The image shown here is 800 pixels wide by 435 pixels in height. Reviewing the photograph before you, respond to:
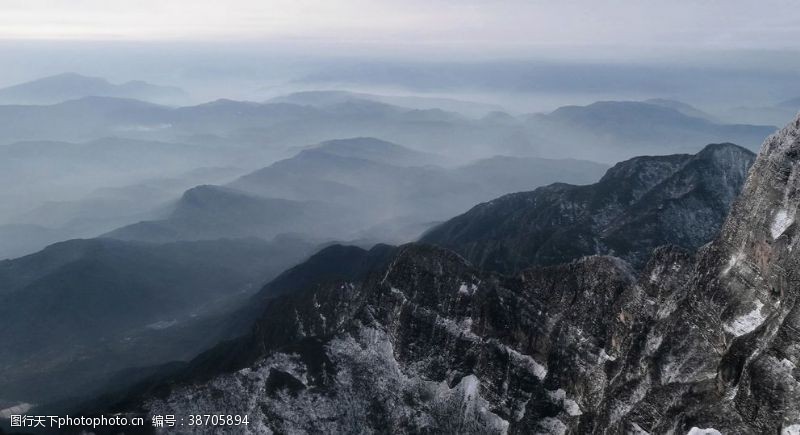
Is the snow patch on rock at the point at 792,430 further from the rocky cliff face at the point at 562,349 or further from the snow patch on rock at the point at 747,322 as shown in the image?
the snow patch on rock at the point at 747,322

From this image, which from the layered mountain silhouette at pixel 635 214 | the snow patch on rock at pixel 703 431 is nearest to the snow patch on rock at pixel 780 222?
the snow patch on rock at pixel 703 431

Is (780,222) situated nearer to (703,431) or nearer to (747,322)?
(747,322)

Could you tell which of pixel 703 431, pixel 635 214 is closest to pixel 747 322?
pixel 703 431

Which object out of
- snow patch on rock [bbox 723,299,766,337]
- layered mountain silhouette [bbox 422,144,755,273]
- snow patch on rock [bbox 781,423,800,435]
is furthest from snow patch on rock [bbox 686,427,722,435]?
layered mountain silhouette [bbox 422,144,755,273]

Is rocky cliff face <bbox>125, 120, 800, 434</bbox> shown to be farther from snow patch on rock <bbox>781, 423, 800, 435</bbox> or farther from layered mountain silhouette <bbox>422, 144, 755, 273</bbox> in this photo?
layered mountain silhouette <bbox>422, 144, 755, 273</bbox>

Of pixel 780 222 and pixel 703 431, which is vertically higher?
pixel 780 222

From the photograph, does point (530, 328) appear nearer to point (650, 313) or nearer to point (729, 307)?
point (650, 313)
